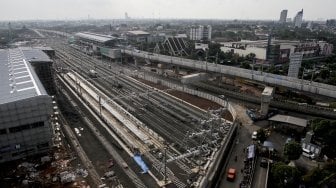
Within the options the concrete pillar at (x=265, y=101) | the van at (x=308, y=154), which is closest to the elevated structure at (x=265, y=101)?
the concrete pillar at (x=265, y=101)

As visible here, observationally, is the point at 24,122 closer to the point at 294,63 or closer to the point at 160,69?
the point at 160,69

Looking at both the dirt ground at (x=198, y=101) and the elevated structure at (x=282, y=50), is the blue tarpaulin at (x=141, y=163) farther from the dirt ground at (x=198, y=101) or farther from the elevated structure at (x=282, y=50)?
the elevated structure at (x=282, y=50)

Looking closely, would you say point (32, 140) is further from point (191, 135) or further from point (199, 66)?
point (199, 66)

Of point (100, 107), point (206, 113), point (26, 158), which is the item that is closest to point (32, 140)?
point (26, 158)

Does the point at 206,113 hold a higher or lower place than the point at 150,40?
lower

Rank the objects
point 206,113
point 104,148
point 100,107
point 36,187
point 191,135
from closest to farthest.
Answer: point 36,187 → point 104,148 → point 191,135 → point 206,113 → point 100,107

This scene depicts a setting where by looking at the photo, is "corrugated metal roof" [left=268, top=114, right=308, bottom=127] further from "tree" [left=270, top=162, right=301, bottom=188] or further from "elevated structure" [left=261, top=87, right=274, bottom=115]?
"tree" [left=270, top=162, right=301, bottom=188]

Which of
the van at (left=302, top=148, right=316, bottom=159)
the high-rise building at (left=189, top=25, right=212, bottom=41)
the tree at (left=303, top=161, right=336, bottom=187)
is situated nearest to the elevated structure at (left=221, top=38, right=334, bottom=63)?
the high-rise building at (left=189, top=25, right=212, bottom=41)

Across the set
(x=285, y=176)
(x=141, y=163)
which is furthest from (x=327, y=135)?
(x=141, y=163)
